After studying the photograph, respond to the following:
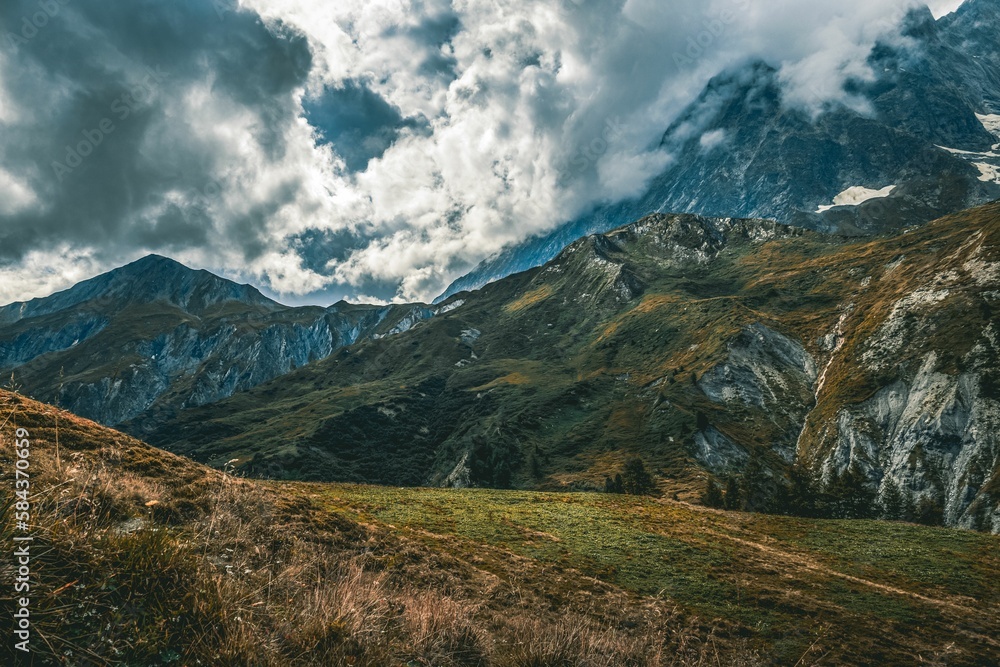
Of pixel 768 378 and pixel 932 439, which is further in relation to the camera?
pixel 768 378

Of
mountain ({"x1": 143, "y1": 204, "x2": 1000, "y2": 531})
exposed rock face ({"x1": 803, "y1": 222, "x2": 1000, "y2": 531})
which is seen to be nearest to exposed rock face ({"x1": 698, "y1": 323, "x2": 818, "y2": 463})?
mountain ({"x1": 143, "y1": 204, "x2": 1000, "y2": 531})

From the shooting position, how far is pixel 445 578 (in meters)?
17.4

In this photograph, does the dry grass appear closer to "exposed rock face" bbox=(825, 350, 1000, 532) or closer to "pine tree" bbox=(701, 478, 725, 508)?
"pine tree" bbox=(701, 478, 725, 508)

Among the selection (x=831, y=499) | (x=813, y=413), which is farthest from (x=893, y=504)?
(x=813, y=413)

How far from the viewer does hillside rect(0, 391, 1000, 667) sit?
4.98 metres

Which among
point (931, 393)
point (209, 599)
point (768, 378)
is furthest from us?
point (768, 378)

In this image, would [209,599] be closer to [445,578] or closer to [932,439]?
[445,578]

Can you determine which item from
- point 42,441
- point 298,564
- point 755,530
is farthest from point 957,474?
point 42,441

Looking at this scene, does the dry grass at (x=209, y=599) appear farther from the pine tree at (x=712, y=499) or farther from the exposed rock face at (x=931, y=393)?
the exposed rock face at (x=931, y=393)

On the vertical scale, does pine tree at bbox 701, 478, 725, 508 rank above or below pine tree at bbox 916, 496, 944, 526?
above

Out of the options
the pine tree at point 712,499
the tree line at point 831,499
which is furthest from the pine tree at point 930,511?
the pine tree at point 712,499

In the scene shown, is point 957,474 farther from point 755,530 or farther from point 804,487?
point 755,530

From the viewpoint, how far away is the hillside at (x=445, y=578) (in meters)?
4.98

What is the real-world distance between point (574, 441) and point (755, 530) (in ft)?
413
